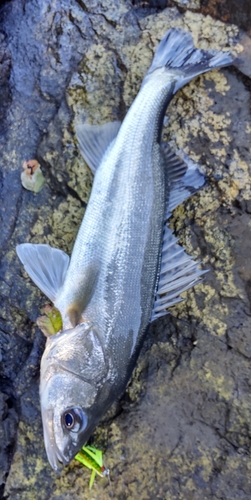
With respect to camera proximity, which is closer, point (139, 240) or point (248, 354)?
point (139, 240)

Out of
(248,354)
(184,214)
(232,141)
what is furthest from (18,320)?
(232,141)

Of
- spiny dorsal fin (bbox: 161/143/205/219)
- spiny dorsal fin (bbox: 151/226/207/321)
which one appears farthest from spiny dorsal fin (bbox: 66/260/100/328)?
spiny dorsal fin (bbox: 161/143/205/219)

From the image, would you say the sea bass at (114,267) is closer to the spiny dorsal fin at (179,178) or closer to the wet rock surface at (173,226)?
the spiny dorsal fin at (179,178)

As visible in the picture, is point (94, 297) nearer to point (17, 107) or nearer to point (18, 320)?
point (18, 320)

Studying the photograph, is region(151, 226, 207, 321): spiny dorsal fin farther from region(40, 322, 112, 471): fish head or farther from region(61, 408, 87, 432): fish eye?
region(61, 408, 87, 432): fish eye

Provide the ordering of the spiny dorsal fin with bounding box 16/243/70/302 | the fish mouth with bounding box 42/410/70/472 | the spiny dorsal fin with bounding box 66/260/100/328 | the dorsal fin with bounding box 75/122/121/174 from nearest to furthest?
the fish mouth with bounding box 42/410/70/472 → the spiny dorsal fin with bounding box 66/260/100/328 → the spiny dorsal fin with bounding box 16/243/70/302 → the dorsal fin with bounding box 75/122/121/174

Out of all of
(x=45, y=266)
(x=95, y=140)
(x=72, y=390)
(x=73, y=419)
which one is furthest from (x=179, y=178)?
(x=73, y=419)

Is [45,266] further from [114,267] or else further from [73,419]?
[73,419]
